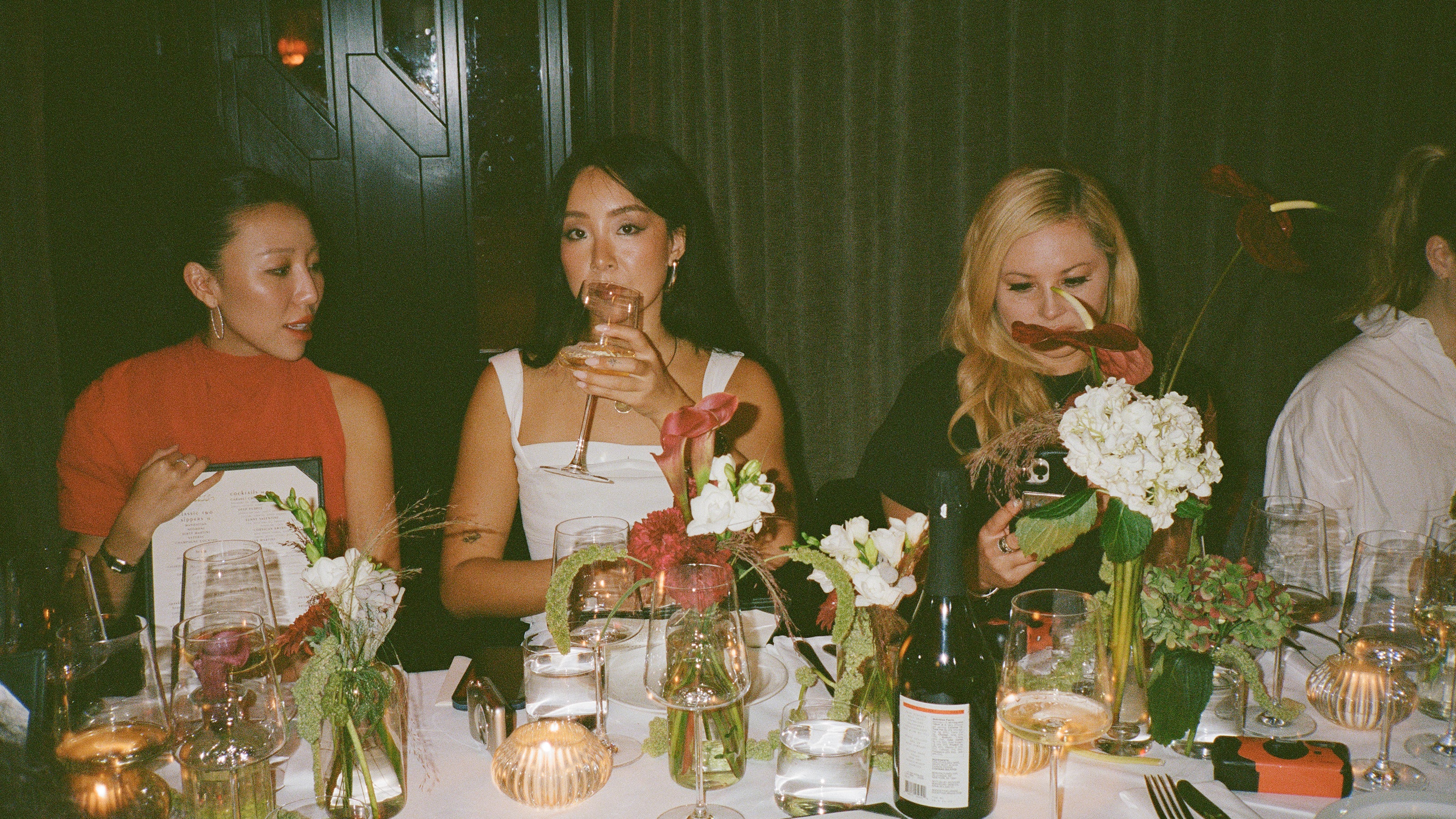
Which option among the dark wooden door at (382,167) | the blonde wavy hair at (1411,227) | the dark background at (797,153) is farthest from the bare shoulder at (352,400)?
the blonde wavy hair at (1411,227)

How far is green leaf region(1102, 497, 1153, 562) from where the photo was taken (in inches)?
40.6

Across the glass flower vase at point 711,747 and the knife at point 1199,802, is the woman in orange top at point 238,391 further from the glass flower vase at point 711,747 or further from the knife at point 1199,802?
the knife at point 1199,802

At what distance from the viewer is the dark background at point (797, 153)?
2982mm

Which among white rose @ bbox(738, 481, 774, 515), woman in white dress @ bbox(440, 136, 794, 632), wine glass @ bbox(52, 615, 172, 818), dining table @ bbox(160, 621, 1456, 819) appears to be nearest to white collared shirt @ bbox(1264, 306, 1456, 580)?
dining table @ bbox(160, 621, 1456, 819)

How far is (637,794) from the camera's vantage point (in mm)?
1082

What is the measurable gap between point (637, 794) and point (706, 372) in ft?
4.68

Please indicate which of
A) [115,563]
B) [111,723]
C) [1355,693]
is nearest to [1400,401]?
[1355,693]

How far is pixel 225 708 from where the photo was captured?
934 millimetres

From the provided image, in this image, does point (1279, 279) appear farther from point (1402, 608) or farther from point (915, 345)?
point (1402, 608)

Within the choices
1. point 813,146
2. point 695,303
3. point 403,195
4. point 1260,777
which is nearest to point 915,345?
point 813,146

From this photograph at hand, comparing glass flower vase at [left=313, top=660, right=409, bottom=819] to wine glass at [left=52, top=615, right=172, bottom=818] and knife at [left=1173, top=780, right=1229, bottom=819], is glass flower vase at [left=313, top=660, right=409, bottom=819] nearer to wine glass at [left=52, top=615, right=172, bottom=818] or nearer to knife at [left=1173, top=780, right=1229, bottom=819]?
wine glass at [left=52, top=615, right=172, bottom=818]

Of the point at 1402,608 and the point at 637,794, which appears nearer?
the point at 637,794

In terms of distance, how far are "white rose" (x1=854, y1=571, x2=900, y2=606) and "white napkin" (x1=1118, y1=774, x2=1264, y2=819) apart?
364mm

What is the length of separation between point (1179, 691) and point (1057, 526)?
0.91 ft
